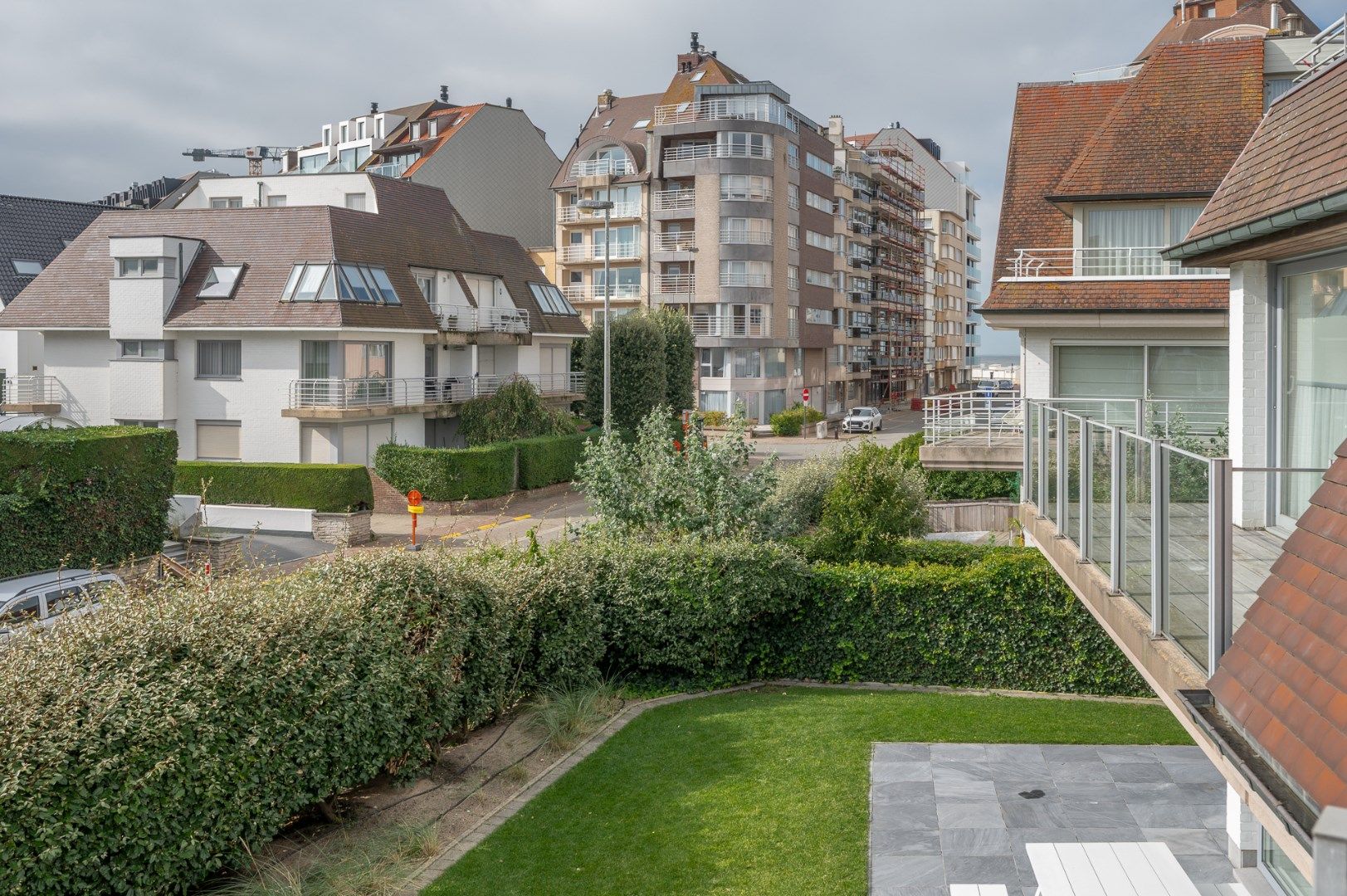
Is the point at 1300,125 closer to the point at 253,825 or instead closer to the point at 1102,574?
the point at 1102,574

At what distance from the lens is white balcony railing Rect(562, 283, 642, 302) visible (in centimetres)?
6831

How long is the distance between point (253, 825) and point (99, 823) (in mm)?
1477

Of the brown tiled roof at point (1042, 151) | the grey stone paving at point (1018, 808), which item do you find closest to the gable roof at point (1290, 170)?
the grey stone paving at point (1018, 808)

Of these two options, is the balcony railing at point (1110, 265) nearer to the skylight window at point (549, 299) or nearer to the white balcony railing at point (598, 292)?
the skylight window at point (549, 299)

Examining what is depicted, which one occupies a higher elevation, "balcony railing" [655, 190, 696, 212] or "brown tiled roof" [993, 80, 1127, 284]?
"balcony railing" [655, 190, 696, 212]

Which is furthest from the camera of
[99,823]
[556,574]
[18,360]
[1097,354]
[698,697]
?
[18,360]

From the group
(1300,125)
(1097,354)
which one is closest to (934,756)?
(1300,125)

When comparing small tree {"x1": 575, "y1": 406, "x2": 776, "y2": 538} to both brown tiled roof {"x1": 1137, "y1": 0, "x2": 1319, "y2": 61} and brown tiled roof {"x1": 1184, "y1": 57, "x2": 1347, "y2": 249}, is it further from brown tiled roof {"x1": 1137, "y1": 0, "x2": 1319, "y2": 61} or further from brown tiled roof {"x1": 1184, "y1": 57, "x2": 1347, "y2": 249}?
brown tiled roof {"x1": 1137, "y1": 0, "x2": 1319, "y2": 61}

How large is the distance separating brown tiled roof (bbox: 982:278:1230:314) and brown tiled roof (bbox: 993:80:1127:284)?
172 centimetres

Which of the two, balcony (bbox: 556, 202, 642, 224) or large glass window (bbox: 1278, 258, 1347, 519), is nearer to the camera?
large glass window (bbox: 1278, 258, 1347, 519)

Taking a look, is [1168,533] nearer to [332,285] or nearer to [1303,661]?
[1303,661]

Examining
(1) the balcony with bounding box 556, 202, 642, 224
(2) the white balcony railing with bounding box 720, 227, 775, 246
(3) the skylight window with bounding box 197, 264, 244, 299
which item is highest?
(1) the balcony with bounding box 556, 202, 642, 224

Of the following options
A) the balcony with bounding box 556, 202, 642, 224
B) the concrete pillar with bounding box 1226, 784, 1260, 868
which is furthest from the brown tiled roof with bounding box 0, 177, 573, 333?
the concrete pillar with bounding box 1226, 784, 1260, 868

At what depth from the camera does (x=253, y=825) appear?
31.3ft
